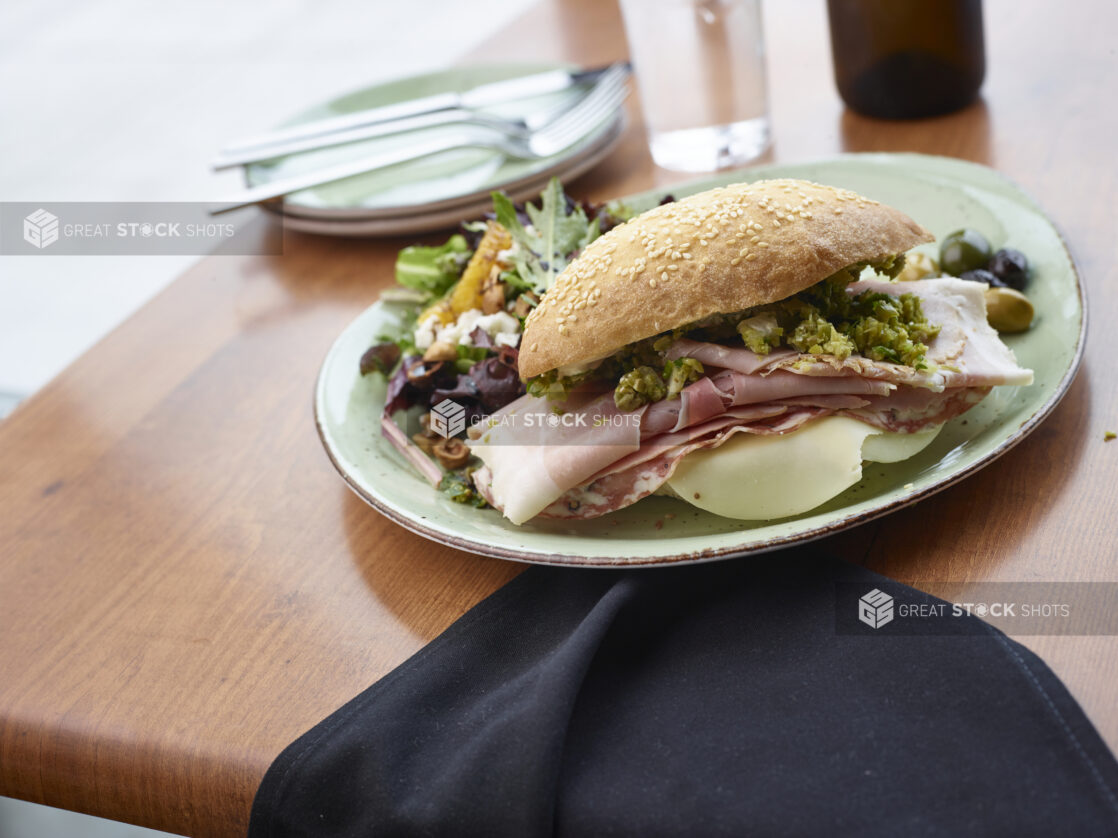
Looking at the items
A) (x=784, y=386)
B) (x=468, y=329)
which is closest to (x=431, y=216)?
(x=468, y=329)

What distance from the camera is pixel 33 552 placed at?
1.58m

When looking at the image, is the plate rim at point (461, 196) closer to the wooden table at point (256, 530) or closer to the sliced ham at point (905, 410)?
the wooden table at point (256, 530)

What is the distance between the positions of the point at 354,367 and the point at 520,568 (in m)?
0.61

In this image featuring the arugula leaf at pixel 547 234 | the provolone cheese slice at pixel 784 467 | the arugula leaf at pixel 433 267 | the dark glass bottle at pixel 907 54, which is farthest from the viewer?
the dark glass bottle at pixel 907 54

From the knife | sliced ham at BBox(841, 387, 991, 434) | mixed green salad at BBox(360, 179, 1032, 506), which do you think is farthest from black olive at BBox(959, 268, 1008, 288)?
the knife

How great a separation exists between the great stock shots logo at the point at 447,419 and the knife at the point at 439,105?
1.06 m

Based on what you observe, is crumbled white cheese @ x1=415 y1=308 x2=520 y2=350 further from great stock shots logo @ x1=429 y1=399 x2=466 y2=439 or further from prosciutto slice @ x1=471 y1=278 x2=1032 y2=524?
prosciutto slice @ x1=471 y1=278 x2=1032 y2=524

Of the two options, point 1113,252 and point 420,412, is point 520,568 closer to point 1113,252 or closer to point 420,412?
point 420,412

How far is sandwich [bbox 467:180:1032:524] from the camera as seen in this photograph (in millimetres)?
1254

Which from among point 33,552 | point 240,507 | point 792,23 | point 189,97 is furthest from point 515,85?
point 189,97

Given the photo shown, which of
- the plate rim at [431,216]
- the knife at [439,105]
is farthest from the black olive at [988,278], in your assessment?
the knife at [439,105]

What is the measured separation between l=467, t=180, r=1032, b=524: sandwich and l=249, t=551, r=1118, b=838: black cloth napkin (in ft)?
0.50

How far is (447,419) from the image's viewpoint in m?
1.61

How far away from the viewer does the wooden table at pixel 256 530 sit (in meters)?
1.17
